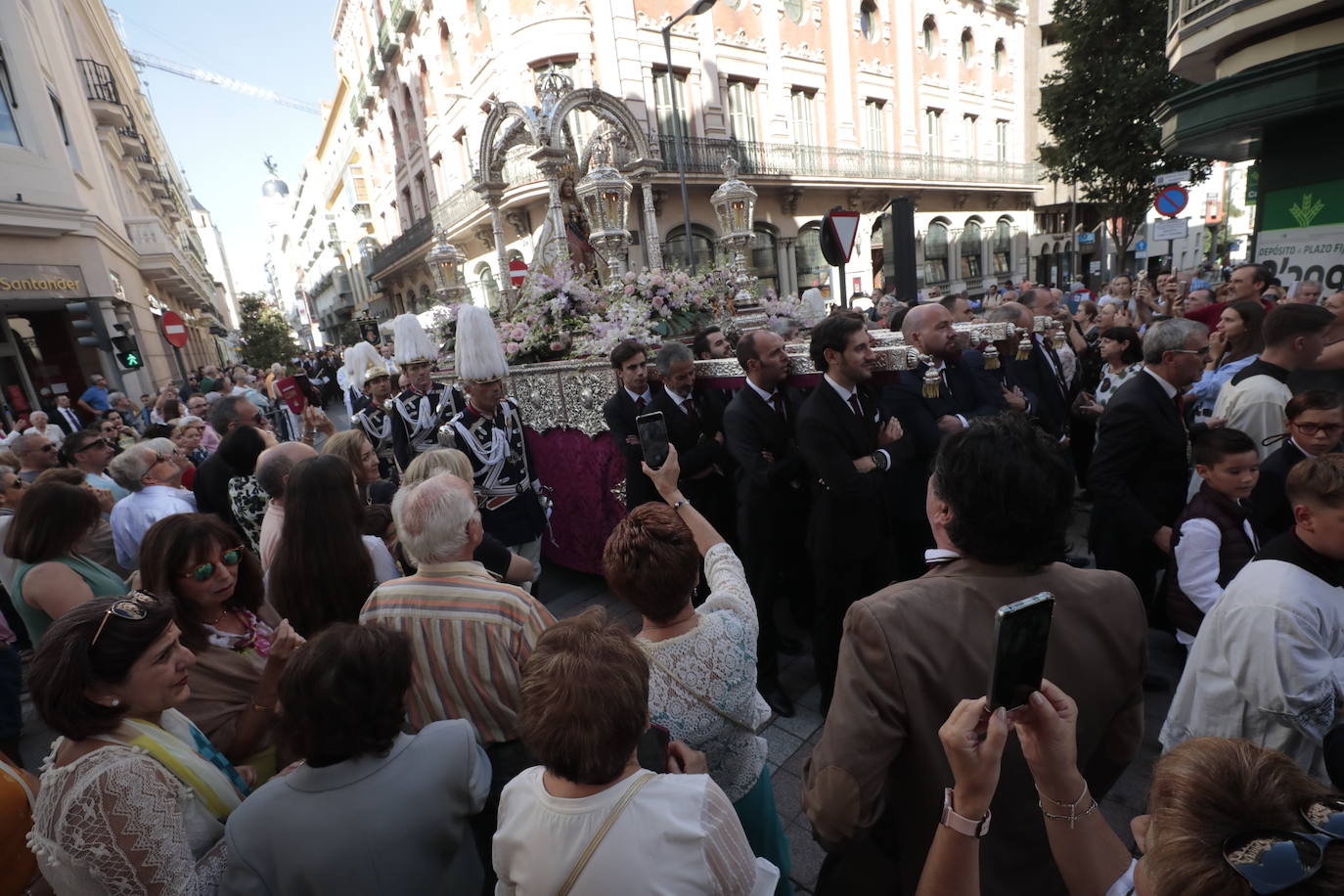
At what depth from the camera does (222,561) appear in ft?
7.09

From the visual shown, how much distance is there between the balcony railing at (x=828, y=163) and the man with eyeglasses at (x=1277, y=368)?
13.8 metres

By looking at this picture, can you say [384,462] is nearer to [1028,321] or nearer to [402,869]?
[402,869]

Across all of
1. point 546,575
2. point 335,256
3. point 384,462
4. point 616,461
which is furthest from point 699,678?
point 335,256

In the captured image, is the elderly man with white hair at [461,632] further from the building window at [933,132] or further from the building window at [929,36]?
the building window at [929,36]

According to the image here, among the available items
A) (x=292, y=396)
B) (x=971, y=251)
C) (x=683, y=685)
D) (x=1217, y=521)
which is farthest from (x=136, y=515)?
(x=971, y=251)

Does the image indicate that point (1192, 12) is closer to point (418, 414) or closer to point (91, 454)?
point (418, 414)

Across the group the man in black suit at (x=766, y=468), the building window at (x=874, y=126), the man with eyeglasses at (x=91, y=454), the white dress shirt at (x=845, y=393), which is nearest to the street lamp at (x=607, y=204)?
the man in black suit at (x=766, y=468)

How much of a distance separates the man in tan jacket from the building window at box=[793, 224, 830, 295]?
19.5 metres

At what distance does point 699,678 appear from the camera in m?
1.66

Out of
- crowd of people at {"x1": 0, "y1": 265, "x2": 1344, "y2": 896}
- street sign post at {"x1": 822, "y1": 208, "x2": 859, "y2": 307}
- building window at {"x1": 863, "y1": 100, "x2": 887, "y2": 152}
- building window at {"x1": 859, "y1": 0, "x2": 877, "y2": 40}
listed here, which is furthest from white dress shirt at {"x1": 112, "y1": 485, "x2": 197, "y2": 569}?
building window at {"x1": 859, "y1": 0, "x2": 877, "y2": 40}

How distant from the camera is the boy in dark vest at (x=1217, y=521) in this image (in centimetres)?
263

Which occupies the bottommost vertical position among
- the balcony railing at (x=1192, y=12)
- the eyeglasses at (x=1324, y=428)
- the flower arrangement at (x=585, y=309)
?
the eyeglasses at (x=1324, y=428)

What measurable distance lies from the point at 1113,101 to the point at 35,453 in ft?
60.5

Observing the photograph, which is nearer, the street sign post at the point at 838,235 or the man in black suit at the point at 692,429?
the man in black suit at the point at 692,429
